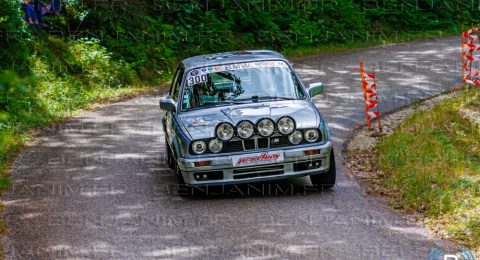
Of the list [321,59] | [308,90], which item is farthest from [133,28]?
[308,90]

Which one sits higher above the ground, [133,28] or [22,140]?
[133,28]

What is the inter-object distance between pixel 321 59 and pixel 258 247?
670 inches

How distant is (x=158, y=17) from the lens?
81.0 ft

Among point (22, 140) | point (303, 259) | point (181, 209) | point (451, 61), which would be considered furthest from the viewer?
point (451, 61)

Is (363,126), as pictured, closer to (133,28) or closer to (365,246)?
(365,246)

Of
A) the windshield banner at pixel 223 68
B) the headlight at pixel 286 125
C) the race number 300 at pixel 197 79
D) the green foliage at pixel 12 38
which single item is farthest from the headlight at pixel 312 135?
the green foliage at pixel 12 38

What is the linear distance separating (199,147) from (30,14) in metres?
12.6

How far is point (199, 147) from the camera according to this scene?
368 inches

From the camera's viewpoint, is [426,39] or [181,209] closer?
[181,209]

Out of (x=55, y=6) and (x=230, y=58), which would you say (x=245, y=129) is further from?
(x=55, y=6)

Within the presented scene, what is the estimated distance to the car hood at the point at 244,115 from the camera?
9.44 meters

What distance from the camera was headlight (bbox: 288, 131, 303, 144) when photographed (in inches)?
368

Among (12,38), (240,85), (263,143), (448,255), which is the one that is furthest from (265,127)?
(12,38)

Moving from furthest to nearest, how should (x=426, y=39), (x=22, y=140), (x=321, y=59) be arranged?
(x=426, y=39)
(x=321, y=59)
(x=22, y=140)
